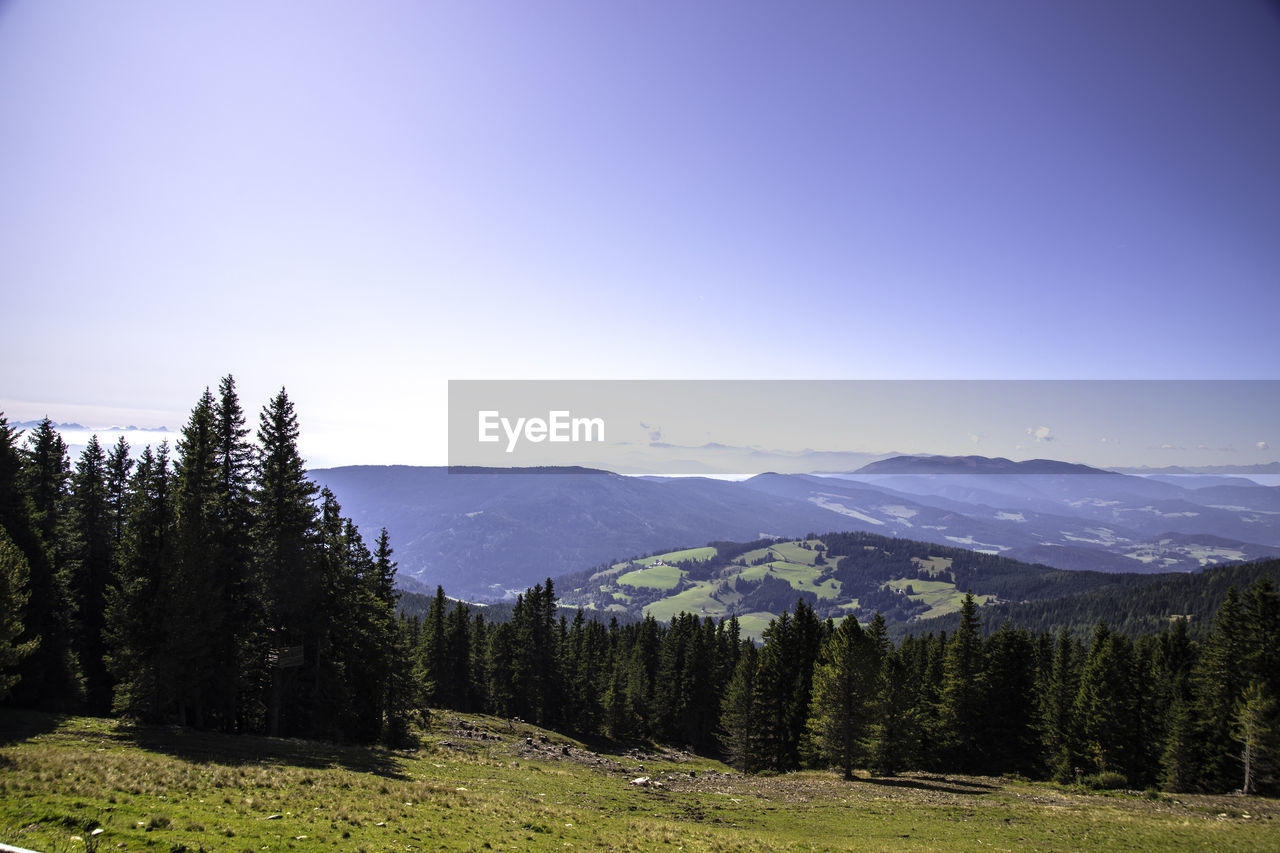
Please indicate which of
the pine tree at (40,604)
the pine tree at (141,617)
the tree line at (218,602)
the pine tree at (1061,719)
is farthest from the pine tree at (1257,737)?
the pine tree at (40,604)

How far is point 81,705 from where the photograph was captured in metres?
31.6

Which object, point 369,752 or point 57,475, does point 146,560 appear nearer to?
point 369,752

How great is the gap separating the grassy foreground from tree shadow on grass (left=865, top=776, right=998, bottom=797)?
335mm

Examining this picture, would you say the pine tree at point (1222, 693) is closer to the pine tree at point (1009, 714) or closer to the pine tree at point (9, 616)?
the pine tree at point (1009, 714)

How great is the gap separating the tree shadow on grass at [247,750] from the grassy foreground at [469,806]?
123 millimetres

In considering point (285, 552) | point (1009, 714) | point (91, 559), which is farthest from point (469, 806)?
point (1009, 714)

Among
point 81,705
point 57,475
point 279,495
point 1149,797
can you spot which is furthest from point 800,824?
point 57,475

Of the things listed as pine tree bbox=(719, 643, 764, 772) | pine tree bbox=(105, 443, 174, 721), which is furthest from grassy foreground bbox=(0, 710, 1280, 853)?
pine tree bbox=(719, 643, 764, 772)

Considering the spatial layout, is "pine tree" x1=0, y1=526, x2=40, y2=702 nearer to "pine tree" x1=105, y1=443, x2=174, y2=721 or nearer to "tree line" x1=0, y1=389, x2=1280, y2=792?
"tree line" x1=0, y1=389, x2=1280, y2=792

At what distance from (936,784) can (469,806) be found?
110 ft

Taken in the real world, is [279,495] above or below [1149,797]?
above

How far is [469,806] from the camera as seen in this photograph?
2066 cm

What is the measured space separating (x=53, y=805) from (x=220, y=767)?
311 inches

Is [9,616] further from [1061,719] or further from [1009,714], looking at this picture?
[1061,719]
